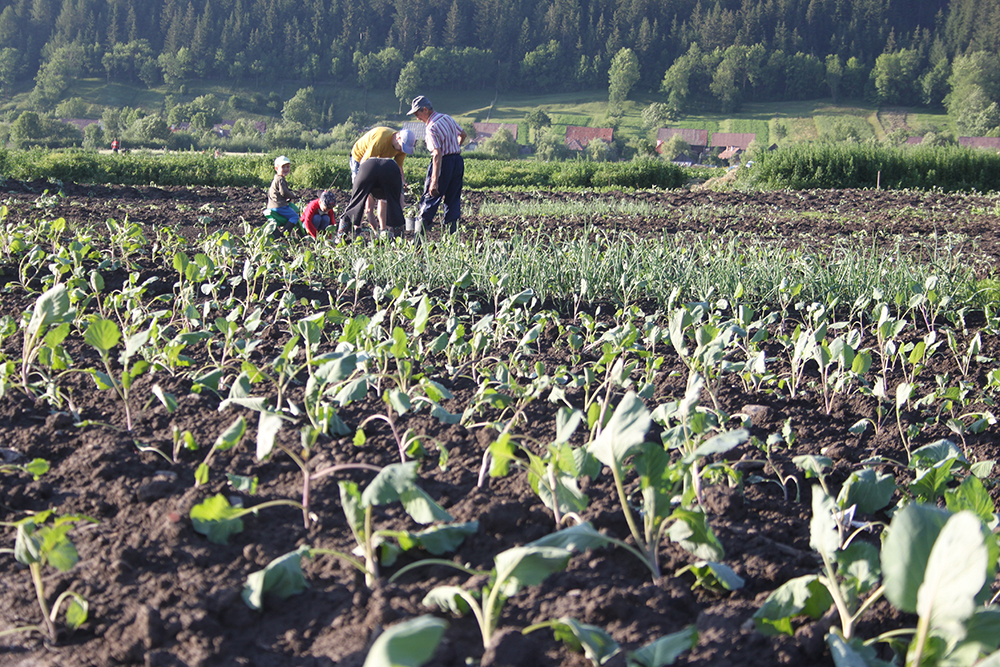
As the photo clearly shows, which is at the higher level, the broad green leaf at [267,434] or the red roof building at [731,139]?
the red roof building at [731,139]

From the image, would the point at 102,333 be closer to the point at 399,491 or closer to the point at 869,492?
the point at 399,491

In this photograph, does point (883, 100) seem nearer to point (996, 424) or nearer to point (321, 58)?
point (321, 58)

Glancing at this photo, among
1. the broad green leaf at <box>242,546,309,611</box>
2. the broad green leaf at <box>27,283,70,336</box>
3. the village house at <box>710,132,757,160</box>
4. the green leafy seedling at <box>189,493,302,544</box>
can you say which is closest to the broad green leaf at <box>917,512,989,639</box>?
the broad green leaf at <box>242,546,309,611</box>

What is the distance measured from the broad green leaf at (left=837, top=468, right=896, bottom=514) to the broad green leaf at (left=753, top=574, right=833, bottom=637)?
0.29m

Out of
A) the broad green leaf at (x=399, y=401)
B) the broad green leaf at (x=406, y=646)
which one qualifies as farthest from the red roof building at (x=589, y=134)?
the broad green leaf at (x=406, y=646)

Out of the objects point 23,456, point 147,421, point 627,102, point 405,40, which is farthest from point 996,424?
point 405,40

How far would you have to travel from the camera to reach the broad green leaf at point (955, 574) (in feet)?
2.72

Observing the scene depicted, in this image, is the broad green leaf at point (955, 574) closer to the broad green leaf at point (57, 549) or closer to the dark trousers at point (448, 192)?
→ the broad green leaf at point (57, 549)

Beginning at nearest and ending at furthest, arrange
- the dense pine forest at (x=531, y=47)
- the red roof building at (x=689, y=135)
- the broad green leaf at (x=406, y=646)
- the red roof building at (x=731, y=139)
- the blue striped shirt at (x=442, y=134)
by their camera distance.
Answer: the broad green leaf at (x=406, y=646)
the blue striped shirt at (x=442, y=134)
the red roof building at (x=731, y=139)
the red roof building at (x=689, y=135)
the dense pine forest at (x=531, y=47)

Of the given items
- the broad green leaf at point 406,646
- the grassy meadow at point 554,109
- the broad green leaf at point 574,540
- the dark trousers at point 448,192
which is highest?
the grassy meadow at point 554,109

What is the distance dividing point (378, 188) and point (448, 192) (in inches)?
33.5

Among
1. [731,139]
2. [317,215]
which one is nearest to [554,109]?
[731,139]

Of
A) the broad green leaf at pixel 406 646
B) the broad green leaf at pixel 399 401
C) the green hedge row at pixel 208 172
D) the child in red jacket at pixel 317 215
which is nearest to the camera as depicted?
the broad green leaf at pixel 406 646

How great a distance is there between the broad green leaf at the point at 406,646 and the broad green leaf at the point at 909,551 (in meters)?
0.63
